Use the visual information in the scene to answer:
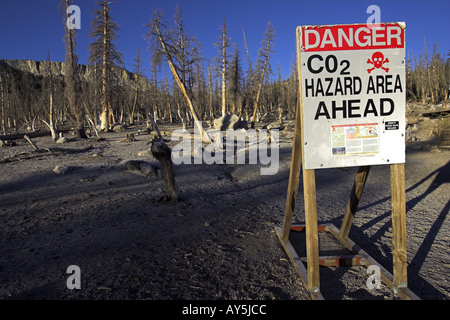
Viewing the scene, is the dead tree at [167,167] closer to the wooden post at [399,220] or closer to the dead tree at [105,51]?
the wooden post at [399,220]

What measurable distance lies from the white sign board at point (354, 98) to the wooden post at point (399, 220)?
0.15 metres

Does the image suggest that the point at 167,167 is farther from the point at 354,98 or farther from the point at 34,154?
the point at 34,154

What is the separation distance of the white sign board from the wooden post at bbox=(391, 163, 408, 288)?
15cm

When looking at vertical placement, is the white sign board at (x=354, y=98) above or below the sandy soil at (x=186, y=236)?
above

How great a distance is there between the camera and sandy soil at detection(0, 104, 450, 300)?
293 centimetres

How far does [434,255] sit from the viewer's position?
3.76 m

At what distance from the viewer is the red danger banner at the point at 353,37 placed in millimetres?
2506

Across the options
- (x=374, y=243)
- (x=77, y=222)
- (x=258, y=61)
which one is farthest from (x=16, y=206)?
(x=258, y=61)

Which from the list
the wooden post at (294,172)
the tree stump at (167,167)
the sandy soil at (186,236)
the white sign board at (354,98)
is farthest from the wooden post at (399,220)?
the tree stump at (167,167)

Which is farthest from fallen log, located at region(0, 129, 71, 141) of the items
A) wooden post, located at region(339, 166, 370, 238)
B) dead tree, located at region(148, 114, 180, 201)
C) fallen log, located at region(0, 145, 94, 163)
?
wooden post, located at region(339, 166, 370, 238)

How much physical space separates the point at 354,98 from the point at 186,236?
3.03 meters

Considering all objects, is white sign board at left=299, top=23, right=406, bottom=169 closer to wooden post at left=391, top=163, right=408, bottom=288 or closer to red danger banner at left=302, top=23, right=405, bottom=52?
red danger banner at left=302, top=23, right=405, bottom=52

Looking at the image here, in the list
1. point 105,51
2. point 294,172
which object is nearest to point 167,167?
point 294,172

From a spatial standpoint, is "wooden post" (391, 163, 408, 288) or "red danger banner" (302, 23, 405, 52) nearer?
"red danger banner" (302, 23, 405, 52)
